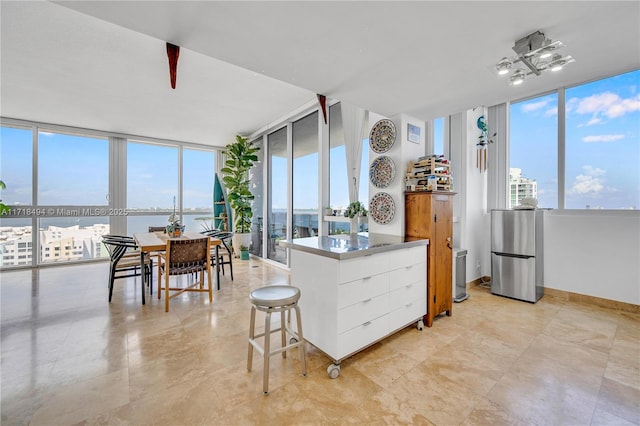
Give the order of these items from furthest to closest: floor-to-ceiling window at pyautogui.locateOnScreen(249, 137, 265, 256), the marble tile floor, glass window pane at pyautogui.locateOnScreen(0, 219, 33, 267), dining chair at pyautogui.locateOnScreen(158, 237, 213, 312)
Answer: floor-to-ceiling window at pyautogui.locateOnScreen(249, 137, 265, 256), glass window pane at pyautogui.locateOnScreen(0, 219, 33, 267), dining chair at pyautogui.locateOnScreen(158, 237, 213, 312), the marble tile floor

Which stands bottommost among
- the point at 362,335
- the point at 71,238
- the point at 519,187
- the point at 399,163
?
the point at 362,335

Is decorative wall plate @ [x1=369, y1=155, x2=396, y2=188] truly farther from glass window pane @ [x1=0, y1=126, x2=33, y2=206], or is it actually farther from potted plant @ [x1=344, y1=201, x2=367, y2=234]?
glass window pane @ [x1=0, y1=126, x2=33, y2=206]

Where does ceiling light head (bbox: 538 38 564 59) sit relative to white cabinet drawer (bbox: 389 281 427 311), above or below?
above

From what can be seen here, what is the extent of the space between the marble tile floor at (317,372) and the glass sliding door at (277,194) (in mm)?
2599

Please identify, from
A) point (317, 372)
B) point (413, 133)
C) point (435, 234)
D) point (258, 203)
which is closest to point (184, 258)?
point (317, 372)

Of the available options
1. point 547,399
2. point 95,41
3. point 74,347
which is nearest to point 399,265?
point 547,399

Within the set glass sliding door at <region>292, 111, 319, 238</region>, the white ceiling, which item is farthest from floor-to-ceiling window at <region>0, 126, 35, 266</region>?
glass sliding door at <region>292, 111, 319, 238</region>

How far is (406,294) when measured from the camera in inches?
97.8

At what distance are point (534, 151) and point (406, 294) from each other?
3156mm

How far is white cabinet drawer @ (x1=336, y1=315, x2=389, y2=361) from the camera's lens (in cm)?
196

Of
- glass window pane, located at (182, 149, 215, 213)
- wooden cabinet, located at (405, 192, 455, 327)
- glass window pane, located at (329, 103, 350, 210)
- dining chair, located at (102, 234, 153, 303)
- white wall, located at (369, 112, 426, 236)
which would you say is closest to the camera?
wooden cabinet, located at (405, 192, 455, 327)

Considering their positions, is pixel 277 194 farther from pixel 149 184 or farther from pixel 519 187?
pixel 519 187

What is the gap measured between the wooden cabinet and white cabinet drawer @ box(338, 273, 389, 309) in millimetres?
761

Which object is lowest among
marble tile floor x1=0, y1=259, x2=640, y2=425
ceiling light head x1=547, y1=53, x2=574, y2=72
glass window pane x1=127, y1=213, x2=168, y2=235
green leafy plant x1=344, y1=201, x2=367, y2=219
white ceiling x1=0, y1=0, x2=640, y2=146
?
marble tile floor x1=0, y1=259, x2=640, y2=425
